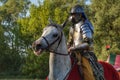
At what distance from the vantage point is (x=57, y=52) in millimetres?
8797

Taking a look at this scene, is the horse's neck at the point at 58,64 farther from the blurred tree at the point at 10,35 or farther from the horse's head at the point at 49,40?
the blurred tree at the point at 10,35

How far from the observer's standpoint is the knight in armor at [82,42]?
940 centimetres

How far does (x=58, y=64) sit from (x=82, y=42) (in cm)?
94

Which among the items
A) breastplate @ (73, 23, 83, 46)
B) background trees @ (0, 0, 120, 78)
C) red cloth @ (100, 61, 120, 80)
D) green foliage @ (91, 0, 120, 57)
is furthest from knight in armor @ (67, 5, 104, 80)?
green foliage @ (91, 0, 120, 57)

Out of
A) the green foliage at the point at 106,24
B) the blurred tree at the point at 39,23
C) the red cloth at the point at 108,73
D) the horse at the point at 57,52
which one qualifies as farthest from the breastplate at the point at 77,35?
the blurred tree at the point at 39,23

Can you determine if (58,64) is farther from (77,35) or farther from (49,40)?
(77,35)

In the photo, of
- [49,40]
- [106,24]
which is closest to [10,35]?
[106,24]

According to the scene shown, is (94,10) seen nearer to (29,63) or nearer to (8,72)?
(29,63)

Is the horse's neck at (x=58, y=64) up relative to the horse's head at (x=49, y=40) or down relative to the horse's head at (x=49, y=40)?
down

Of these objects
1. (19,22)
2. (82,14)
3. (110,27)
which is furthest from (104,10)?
(82,14)

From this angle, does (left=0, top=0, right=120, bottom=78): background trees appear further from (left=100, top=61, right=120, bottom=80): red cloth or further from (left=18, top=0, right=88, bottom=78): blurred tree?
(left=100, top=61, right=120, bottom=80): red cloth

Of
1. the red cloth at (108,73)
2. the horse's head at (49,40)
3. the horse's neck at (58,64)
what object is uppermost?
the horse's head at (49,40)

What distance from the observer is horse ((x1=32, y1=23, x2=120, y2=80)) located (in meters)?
8.24

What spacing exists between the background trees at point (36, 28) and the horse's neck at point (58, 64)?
1364 inches
